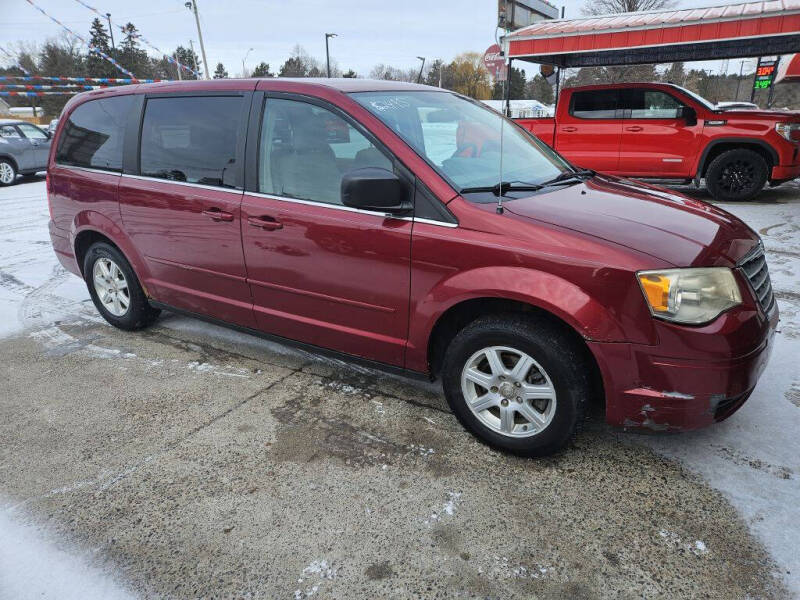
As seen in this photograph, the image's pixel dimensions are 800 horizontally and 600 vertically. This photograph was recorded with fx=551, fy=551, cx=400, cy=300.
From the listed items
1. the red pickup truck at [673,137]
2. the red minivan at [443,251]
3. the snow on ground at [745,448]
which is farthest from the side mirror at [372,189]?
the red pickup truck at [673,137]

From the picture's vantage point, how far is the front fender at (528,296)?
90.0 inches

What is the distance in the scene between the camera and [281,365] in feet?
12.3

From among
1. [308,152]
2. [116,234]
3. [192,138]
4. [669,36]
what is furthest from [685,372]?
[669,36]

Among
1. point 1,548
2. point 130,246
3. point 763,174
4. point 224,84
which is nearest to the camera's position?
point 1,548

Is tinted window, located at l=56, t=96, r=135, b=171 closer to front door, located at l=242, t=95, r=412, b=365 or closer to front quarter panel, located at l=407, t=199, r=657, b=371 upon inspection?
front door, located at l=242, t=95, r=412, b=365

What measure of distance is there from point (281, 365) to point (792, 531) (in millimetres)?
2864

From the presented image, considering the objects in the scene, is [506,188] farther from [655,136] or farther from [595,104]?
[595,104]

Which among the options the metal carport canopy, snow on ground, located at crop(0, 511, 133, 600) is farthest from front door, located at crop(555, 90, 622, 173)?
snow on ground, located at crop(0, 511, 133, 600)

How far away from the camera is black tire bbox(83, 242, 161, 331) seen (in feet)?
13.6

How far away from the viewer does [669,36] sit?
9.72m

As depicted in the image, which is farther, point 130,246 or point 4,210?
point 4,210

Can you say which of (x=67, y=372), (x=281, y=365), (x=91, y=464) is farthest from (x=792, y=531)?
(x=67, y=372)

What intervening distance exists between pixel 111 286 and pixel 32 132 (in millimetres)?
12799

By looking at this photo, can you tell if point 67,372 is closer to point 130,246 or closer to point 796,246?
point 130,246
